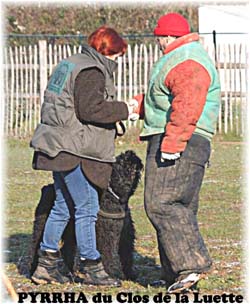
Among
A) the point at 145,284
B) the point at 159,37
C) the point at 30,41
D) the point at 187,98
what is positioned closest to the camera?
the point at 187,98

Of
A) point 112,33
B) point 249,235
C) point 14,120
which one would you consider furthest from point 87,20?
→ point 112,33

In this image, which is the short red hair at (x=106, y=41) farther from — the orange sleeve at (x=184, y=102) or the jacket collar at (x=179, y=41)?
the orange sleeve at (x=184, y=102)

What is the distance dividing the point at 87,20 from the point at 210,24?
11.1 feet

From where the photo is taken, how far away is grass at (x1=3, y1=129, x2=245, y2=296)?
19.4 feet

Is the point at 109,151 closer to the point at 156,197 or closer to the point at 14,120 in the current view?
the point at 156,197

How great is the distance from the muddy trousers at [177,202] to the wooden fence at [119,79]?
425 inches

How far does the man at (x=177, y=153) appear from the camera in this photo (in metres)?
5.34

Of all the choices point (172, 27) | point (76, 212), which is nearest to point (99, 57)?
point (172, 27)

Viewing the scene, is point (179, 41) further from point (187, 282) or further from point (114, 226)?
point (187, 282)

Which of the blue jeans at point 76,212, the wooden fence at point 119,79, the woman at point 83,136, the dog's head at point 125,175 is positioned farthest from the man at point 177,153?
the wooden fence at point 119,79

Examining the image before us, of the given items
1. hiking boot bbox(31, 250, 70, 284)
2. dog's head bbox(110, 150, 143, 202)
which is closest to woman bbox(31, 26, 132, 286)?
hiking boot bbox(31, 250, 70, 284)

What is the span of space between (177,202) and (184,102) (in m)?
0.69

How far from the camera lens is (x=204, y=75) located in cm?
532

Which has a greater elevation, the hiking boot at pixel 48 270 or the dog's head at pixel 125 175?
the dog's head at pixel 125 175
